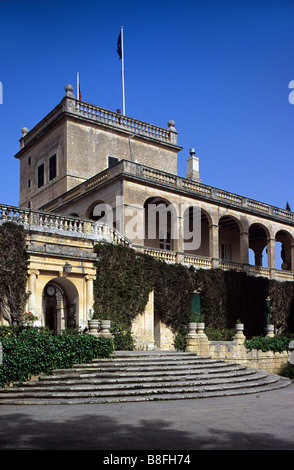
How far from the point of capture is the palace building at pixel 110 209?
19.7 m

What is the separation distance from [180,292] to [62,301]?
6130 millimetres

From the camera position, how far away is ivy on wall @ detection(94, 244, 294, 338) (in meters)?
20.6

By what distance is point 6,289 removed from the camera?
17891 mm

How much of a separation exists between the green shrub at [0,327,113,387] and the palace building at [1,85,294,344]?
4067mm

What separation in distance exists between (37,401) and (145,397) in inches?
104

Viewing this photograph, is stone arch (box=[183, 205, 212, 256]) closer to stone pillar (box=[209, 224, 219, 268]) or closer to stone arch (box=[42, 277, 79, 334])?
stone pillar (box=[209, 224, 219, 268])

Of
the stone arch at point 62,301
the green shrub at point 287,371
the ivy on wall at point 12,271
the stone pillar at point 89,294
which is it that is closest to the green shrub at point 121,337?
the stone pillar at point 89,294

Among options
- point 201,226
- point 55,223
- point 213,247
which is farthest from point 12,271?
point 201,226

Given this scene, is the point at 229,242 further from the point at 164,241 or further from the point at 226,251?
the point at 164,241

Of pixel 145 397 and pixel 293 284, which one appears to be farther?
pixel 293 284

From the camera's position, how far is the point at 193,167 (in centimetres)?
3189
